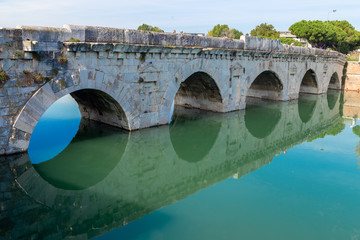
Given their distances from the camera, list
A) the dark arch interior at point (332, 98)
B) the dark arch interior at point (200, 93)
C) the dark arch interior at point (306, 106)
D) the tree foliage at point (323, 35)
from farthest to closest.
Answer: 1. the tree foliage at point (323, 35)
2. the dark arch interior at point (332, 98)
3. the dark arch interior at point (306, 106)
4. the dark arch interior at point (200, 93)

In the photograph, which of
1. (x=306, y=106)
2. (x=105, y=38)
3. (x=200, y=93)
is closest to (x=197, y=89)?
(x=200, y=93)

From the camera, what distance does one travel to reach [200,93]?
653 inches

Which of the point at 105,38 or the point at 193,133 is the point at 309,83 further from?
the point at 105,38

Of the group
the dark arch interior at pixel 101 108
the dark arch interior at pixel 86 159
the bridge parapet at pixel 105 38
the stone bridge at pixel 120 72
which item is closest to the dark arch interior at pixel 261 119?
the stone bridge at pixel 120 72

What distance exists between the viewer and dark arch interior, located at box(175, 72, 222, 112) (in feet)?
50.2

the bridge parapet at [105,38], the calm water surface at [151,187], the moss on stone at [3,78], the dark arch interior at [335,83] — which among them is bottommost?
the calm water surface at [151,187]

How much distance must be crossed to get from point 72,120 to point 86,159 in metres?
4.76

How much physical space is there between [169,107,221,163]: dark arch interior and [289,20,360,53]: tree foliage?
32917mm

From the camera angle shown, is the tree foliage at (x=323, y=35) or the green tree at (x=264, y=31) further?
the green tree at (x=264, y=31)

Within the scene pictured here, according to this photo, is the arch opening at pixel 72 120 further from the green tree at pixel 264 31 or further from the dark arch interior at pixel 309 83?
the green tree at pixel 264 31

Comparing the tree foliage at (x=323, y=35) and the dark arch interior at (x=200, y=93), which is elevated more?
the tree foliage at (x=323, y=35)

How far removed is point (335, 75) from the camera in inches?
1146

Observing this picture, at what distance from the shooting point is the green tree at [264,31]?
56906 mm

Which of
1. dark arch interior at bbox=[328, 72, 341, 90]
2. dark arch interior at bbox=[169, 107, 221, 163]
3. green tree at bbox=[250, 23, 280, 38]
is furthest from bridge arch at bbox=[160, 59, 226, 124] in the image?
green tree at bbox=[250, 23, 280, 38]
